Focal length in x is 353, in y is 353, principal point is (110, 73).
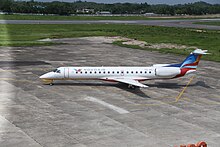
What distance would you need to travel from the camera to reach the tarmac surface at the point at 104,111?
28609 millimetres

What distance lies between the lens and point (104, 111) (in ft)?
118

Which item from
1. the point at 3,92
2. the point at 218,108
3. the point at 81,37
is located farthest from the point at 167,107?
the point at 81,37

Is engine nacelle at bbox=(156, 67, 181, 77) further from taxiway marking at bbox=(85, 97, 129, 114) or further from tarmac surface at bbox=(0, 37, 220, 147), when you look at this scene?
taxiway marking at bbox=(85, 97, 129, 114)

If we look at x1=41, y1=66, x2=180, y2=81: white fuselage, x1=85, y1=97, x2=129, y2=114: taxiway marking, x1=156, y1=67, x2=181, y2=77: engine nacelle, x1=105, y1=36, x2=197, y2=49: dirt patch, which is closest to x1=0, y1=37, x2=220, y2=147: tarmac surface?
x1=85, y1=97, x2=129, y2=114: taxiway marking

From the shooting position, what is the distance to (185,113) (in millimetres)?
36125

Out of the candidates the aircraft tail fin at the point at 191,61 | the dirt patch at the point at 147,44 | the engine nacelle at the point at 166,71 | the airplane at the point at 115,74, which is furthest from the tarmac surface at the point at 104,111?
→ the dirt patch at the point at 147,44

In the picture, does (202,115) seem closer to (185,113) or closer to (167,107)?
(185,113)

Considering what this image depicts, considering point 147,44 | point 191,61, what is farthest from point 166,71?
point 147,44

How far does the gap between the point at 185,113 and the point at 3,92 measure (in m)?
21.7

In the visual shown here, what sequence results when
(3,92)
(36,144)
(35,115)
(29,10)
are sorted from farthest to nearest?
(29,10)
(3,92)
(35,115)
(36,144)

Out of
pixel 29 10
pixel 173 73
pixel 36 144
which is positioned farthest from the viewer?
pixel 29 10

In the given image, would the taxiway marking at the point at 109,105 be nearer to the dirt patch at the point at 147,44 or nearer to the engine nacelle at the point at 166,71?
the engine nacelle at the point at 166,71

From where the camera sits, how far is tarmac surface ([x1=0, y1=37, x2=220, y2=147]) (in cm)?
2861

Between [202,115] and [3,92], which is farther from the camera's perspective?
[3,92]
